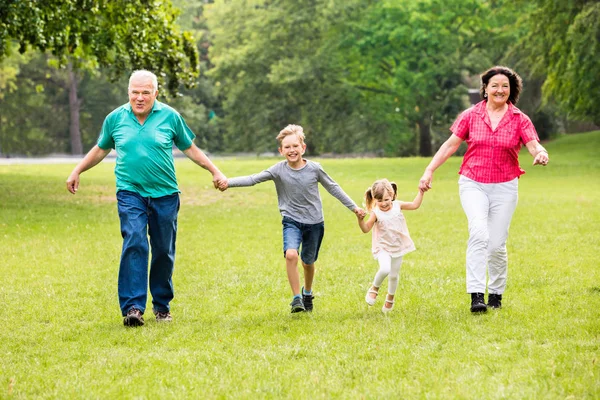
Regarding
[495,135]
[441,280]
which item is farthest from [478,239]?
[441,280]

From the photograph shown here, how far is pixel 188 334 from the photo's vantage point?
7559 mm

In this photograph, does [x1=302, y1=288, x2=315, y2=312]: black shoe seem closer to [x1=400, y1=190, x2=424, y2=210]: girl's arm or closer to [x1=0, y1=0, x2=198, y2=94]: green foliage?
[x1=400, y1=190, x2=424, y2=210]: girl's arm

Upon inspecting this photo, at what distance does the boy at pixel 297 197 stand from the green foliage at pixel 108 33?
13018mm

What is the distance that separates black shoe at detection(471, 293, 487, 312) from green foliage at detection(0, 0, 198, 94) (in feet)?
46.9

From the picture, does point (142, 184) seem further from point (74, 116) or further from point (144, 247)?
point (74, 116)

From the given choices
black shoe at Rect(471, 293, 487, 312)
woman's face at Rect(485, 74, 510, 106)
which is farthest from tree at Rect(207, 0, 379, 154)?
black shoe at Rect(471, 293, 487, 312)

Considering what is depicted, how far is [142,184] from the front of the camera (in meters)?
8.09

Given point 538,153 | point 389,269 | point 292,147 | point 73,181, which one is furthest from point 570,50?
point 73,181

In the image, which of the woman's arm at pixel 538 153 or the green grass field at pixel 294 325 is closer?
the green grass field at pixel 294 325

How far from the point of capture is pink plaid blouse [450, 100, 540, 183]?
831cm

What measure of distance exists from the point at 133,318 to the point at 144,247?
629mm

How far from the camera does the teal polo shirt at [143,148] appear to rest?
804 cm

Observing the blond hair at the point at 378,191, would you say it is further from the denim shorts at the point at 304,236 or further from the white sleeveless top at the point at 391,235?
the denim shorts at the point at 304,236

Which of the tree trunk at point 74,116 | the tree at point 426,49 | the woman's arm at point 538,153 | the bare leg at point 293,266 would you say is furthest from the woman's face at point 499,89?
the tree trunk at point 74,116
